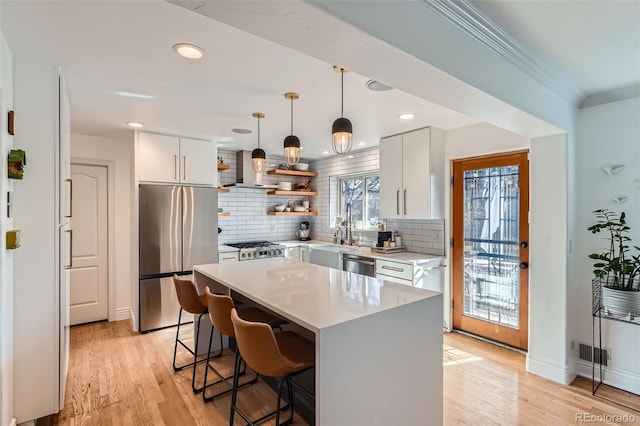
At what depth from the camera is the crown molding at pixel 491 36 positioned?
1.48 meters

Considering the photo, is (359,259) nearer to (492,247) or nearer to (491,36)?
(492,247)

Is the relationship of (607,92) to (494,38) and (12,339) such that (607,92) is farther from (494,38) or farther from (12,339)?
(12,339)

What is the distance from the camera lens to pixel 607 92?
2654mm

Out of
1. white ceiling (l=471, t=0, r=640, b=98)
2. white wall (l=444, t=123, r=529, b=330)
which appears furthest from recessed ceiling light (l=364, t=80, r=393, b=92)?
white wall (l=444, t=123, r=529, b=330)

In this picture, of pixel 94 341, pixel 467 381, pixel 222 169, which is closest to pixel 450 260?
pixel 467 381

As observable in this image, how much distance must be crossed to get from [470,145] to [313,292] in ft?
8.74

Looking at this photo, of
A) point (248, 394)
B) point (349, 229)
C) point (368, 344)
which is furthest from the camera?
point (349, 229)

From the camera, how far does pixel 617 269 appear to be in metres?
2.41

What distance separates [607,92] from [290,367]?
3216 mm

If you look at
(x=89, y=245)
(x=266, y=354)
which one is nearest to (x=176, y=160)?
(x=89, y=245)

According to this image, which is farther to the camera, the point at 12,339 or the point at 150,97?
the point at 150,97

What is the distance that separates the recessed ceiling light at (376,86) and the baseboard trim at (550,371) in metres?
2.66

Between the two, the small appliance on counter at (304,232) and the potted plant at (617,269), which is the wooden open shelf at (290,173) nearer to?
the small appliance on counter at (304,232)

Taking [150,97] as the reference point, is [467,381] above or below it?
below
